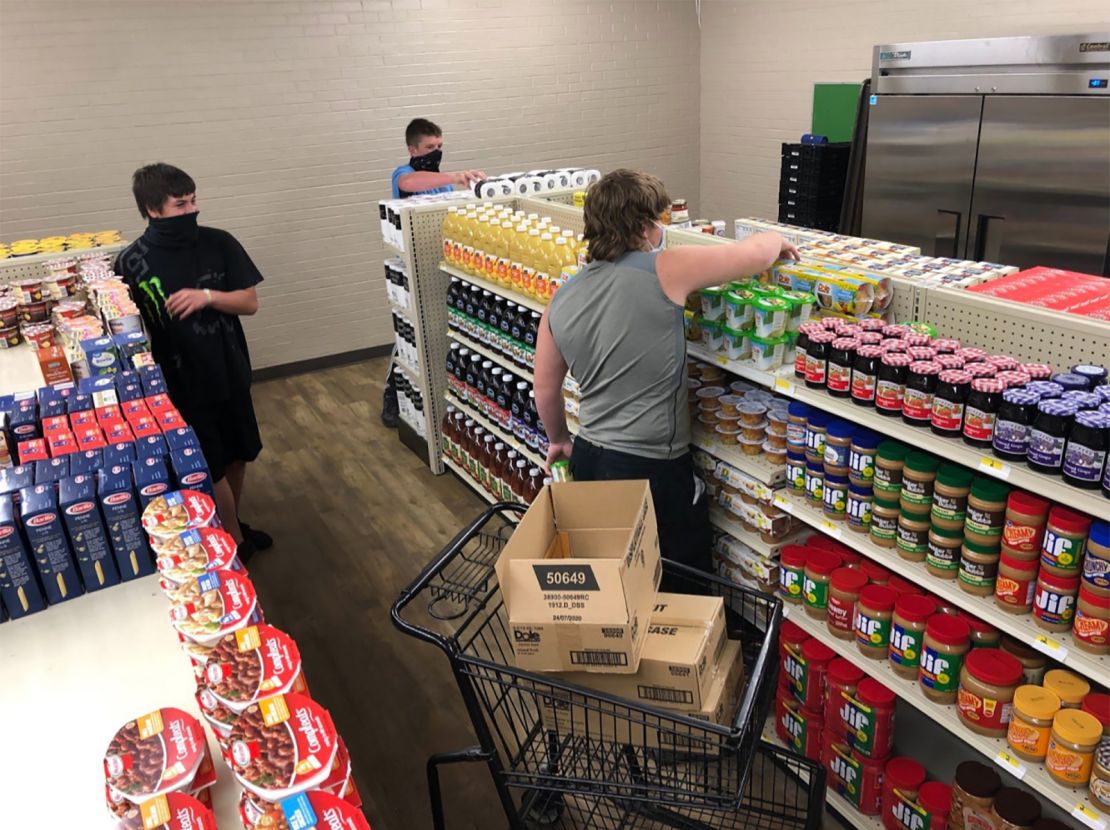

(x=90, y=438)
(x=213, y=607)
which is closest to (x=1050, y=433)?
(x=213, y=607)

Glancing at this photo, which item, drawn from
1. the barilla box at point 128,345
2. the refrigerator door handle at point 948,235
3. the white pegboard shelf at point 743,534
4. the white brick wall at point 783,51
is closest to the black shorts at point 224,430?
the barilla box at point 128,345

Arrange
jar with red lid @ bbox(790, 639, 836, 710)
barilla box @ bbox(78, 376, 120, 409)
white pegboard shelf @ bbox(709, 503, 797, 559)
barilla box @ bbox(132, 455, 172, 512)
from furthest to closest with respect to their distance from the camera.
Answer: white pegboard shelf @ bbox(709, 503, 797, 559), barilla box @ bbox(78, 376, 120, 409), jar with red lid @ bbox(790, 639, 836, 710), barilla box @ bbox(132, 455, 172, 512)

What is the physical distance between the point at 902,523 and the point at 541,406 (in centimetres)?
139

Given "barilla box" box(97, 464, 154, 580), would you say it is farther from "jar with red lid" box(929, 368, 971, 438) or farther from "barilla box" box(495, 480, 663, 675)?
"jar with red lid" box(929, 368, 971, 438)

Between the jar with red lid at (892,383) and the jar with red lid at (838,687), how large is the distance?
945mm

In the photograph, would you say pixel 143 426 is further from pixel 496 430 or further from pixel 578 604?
pixel 496 430

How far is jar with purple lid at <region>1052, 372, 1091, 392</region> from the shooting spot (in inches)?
84.1

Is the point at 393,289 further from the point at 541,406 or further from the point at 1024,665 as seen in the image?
the point at 1024,665

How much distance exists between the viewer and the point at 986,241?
597 cm

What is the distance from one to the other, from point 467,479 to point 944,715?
3.43 meters

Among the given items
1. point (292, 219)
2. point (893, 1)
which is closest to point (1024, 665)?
point (893, 1)

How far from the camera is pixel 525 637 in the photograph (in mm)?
2100

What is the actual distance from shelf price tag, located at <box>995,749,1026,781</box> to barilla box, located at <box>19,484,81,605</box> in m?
2.58

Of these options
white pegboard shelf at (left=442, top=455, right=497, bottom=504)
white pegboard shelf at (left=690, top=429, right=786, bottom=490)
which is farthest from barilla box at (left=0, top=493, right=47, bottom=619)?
white pegboard shelf at (left=442, top=455, right=497, bottom=504)
